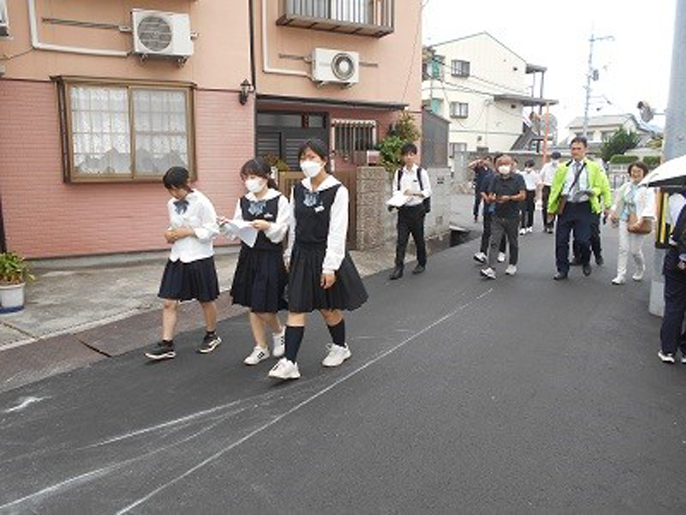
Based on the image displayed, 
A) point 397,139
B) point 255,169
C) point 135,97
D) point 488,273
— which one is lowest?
point 488,273

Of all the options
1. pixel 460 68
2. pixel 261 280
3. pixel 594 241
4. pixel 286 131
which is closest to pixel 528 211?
pixel 594 241

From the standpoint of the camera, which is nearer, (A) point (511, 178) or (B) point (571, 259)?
(A) point (511, 178)

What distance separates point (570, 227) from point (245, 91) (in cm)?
581

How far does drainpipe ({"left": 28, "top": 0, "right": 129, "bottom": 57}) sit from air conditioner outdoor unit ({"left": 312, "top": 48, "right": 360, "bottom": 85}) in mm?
3628

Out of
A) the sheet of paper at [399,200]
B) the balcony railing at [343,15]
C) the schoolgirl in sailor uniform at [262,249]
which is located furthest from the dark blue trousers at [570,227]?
the balcony railing at [343,15]

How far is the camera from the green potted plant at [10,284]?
6.61 m

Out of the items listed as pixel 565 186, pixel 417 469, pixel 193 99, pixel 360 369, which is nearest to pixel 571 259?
pixel 565 186

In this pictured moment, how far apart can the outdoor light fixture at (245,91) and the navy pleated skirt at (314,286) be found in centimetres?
627

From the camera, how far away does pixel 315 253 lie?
4734mm

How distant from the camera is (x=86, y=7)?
8906mm

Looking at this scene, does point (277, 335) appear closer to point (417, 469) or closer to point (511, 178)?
point (417, 469)

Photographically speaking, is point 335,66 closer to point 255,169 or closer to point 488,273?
point 488,273

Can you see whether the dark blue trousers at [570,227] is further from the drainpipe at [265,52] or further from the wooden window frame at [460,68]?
the wooden window frame at [460,68]

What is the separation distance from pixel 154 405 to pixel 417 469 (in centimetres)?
207
